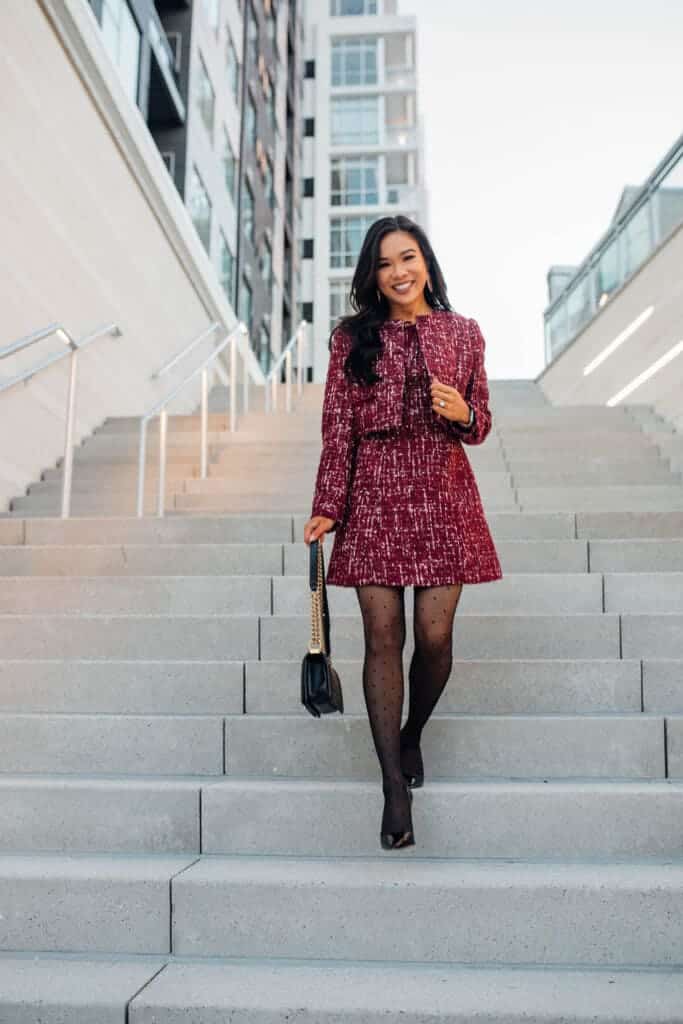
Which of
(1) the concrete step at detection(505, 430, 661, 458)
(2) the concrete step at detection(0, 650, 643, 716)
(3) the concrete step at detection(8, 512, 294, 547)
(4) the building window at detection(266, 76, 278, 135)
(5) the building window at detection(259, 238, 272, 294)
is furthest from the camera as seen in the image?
(4) the building window at detection(266, 76, 278, 135)

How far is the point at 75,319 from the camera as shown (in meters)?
7.90

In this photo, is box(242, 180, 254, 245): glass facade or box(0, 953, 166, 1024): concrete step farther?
box(242, 180, 254, 245): glass facade

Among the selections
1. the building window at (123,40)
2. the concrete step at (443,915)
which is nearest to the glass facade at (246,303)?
the building window at (123,40)

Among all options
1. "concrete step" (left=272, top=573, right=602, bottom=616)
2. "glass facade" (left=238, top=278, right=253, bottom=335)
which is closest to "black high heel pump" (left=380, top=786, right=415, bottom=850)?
"concrete step" (left=272, top=573, right=602, bottom=616)

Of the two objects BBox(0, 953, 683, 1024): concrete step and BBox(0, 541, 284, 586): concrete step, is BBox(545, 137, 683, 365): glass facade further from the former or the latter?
BBox(0, 953, 683, 1024): concrete step

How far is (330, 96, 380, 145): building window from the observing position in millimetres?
34750

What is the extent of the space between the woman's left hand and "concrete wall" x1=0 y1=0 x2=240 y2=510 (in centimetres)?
474

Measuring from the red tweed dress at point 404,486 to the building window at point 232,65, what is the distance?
17180 mm

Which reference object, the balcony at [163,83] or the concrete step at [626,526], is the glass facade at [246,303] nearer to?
the balcony at [163,83]

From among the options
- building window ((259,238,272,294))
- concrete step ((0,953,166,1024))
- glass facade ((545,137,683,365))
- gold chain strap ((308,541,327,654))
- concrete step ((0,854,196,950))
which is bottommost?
concrete step ((0,953,166,1024))

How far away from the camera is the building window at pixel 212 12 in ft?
50.1

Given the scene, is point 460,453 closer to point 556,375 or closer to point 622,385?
point 622,385

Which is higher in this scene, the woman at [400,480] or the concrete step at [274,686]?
the woman at [400,480]

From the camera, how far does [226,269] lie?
1669 centimetres
